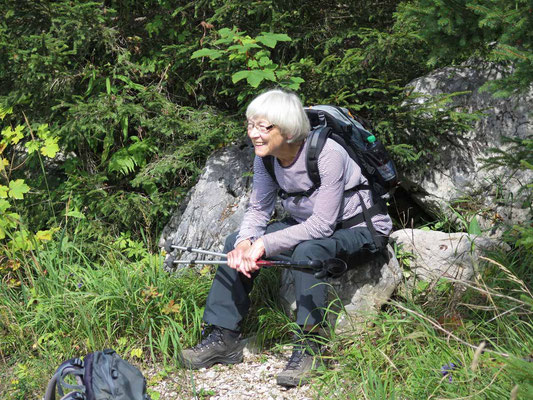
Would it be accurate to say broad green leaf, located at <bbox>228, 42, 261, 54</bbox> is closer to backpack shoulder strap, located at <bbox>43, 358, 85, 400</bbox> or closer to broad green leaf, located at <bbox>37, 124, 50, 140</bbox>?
broad green leaf, located at <bbox>37, 124, 50, 140</bbox>

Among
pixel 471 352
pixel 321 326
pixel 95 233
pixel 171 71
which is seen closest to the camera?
pixel 471 352

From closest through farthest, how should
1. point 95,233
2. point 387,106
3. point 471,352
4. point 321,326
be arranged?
point 471,352 < point 321,326 < point 387,106 < point 95,233

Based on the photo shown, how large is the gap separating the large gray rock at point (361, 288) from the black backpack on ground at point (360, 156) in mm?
253

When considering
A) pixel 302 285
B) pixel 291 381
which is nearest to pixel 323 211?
pixel 302 285

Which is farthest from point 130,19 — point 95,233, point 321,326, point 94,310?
point 321,326

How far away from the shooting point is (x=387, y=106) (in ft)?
16.4

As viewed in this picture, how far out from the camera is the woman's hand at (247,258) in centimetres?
383

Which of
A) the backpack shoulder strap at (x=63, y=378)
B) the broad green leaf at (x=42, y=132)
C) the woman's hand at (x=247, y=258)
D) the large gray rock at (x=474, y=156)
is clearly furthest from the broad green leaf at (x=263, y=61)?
the backpack shoulder strap at (x=63, y=378)

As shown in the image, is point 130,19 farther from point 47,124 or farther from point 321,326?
point 321,326

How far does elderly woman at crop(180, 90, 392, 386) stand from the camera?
149 inches

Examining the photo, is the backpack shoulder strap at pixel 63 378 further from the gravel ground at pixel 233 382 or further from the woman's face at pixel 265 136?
the woman's face at pixel 265 136

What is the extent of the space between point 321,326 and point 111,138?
2.67 m

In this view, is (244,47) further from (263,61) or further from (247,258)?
(247,258)

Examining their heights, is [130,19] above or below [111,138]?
above
